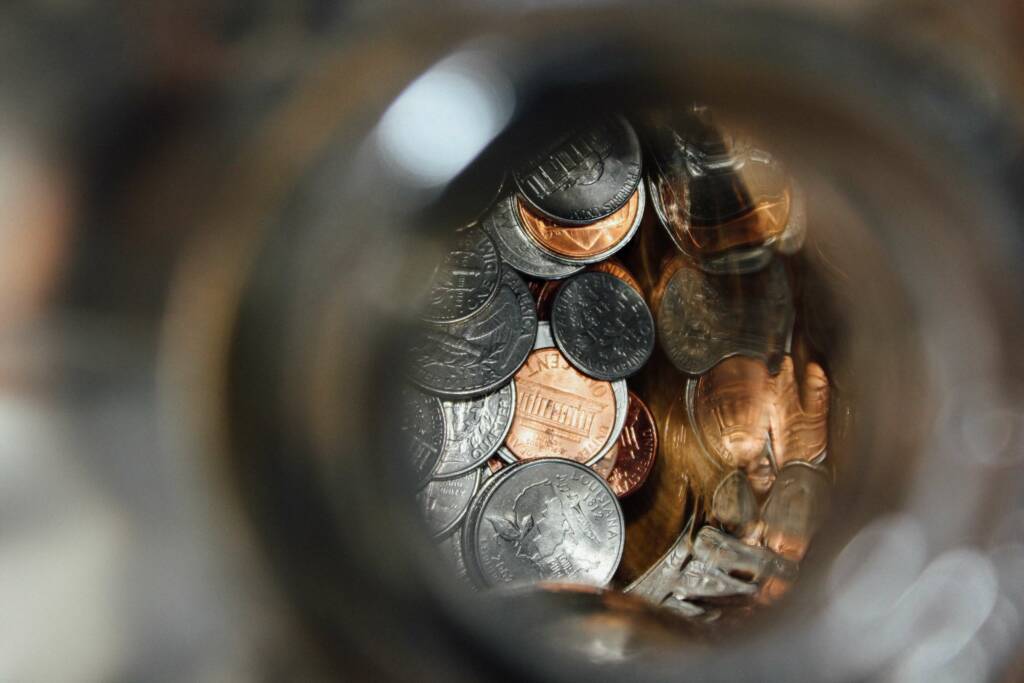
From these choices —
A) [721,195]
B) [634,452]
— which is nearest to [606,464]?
[634,452]

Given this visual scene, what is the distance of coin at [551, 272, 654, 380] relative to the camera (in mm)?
665

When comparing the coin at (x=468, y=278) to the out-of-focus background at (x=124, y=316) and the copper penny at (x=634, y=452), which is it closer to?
the copper penny at (x=634, y=452)

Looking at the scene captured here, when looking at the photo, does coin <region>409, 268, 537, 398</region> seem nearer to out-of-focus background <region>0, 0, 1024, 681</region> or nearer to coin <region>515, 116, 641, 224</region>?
coin <region>515, 116, 641, 224</region>

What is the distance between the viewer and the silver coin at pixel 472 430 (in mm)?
644

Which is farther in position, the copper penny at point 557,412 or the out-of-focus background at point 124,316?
the copper penny at point 557,412

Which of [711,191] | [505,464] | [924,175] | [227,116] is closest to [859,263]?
[924,175]

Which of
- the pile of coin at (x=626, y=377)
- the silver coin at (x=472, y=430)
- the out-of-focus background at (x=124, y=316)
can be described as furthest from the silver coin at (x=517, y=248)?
the out-of-focus background at (x=124, y=316)

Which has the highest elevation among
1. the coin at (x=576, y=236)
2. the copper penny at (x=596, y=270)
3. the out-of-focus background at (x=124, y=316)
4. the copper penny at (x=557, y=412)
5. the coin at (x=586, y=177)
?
the coin at (x=586, y=177)

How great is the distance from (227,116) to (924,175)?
→ 10.2 inches

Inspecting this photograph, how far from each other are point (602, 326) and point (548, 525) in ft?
0.55

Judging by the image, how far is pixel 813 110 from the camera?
301 mm

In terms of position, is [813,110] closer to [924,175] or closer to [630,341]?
[924,175]

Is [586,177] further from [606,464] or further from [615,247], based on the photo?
[606,464]

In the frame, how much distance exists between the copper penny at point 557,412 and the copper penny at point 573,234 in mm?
91
